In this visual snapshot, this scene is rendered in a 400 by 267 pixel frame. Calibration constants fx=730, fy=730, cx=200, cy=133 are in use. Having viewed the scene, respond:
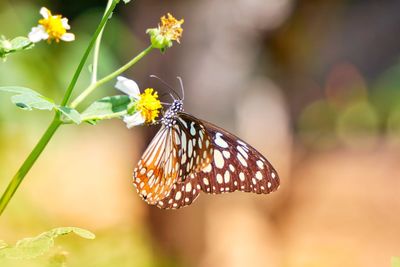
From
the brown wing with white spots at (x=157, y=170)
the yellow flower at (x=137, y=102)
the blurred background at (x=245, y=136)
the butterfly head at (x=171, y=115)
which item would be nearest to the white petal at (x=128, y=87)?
the yellow flower at (x=137, y=102)

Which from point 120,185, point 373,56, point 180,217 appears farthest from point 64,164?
point 373,56

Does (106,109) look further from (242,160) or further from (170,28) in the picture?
(242,160)

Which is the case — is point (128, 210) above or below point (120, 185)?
below

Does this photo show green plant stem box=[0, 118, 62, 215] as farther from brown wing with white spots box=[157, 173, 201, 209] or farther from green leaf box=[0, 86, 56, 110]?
brown wing with white spots box=[157, 173, 201, 209]

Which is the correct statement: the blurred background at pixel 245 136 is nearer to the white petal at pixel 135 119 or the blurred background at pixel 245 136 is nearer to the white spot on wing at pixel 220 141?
the white spot on wing at pixel 220 141

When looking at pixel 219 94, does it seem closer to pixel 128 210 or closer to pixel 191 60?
pixel 191 60

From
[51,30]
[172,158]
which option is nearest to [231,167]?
[172,158]

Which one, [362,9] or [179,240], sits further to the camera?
[362,9]
